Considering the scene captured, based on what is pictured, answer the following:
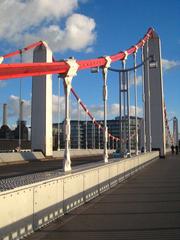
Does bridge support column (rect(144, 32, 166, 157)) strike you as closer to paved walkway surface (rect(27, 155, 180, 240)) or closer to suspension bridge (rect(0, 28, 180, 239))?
suspension bridge (rect(0, 28, 180, 239))

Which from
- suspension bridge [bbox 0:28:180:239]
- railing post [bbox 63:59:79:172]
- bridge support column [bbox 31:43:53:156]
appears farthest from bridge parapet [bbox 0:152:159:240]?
bridge support column [bbox 31:43:53:156]

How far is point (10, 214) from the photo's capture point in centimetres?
786

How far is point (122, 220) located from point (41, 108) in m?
46.7

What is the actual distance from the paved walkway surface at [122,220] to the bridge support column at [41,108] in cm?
4017

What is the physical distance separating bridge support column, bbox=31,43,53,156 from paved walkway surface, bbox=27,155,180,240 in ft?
132

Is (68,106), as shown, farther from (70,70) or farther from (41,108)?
(41,108)

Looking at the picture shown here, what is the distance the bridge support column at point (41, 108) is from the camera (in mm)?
55062

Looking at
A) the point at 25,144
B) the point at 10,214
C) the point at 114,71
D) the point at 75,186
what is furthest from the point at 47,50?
the point at 10,214

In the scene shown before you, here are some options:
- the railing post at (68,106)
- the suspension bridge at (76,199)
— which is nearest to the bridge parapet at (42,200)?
the suspension bridge at (76,199)

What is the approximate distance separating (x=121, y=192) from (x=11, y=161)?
89.4 feet

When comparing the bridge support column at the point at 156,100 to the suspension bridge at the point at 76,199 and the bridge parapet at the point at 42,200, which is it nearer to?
the suspension bridge at the point at 76,199

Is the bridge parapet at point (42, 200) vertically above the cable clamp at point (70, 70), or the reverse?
the cable clamp at point (70, 70)

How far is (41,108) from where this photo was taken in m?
56.2

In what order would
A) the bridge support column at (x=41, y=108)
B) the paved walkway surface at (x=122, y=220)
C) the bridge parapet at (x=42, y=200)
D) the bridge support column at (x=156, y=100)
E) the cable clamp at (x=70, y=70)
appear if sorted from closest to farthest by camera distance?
1. the bridge parapet at (x=42, y=200)
2. the paved walkway surface at (x=122, y=220)
3. the cable clamp at (x=70, y=70)
4. the bridge support column at (x=41, y=108)
5. the bridge support column at (x=156, y=100)
